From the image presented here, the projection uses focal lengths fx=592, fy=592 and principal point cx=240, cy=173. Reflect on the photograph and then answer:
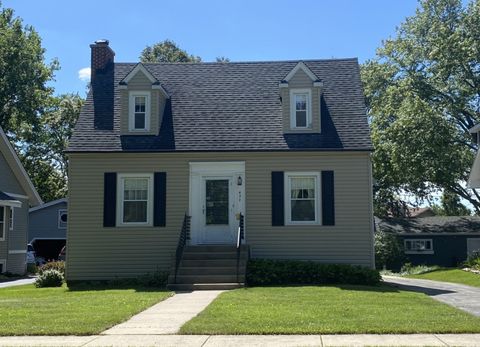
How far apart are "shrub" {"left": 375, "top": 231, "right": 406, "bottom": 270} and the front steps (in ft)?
73.1

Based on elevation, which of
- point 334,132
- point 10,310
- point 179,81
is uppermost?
point 179,81

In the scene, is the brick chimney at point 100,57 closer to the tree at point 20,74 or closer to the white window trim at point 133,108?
the white window trim at point 133,108

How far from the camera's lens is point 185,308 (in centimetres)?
1222

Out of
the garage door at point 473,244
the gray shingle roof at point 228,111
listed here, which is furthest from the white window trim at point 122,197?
the garage door at point 473,244

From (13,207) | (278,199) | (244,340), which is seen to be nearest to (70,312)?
(244,340)

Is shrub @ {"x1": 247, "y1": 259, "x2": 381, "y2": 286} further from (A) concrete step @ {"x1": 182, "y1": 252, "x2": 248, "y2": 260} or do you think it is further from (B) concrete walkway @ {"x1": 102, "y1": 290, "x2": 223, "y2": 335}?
(B) concrete walkway @ {"x1": 102, "y1": 290, "x2": 223, "y2": 335}

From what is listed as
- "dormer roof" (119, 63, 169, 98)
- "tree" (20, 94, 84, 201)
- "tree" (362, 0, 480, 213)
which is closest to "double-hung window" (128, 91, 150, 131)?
"dormer roof" (119, 63, 169, 98)

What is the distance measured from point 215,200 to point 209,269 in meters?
2.83

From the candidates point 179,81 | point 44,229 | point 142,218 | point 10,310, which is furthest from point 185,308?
point 44,229

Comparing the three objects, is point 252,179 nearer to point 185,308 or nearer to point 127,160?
point 127,160

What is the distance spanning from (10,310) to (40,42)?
35.5 m

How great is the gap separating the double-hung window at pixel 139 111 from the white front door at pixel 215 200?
2360 mm

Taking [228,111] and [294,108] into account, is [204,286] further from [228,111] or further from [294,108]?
Result: [294,108]

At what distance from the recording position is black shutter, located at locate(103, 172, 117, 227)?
62.5 feet
